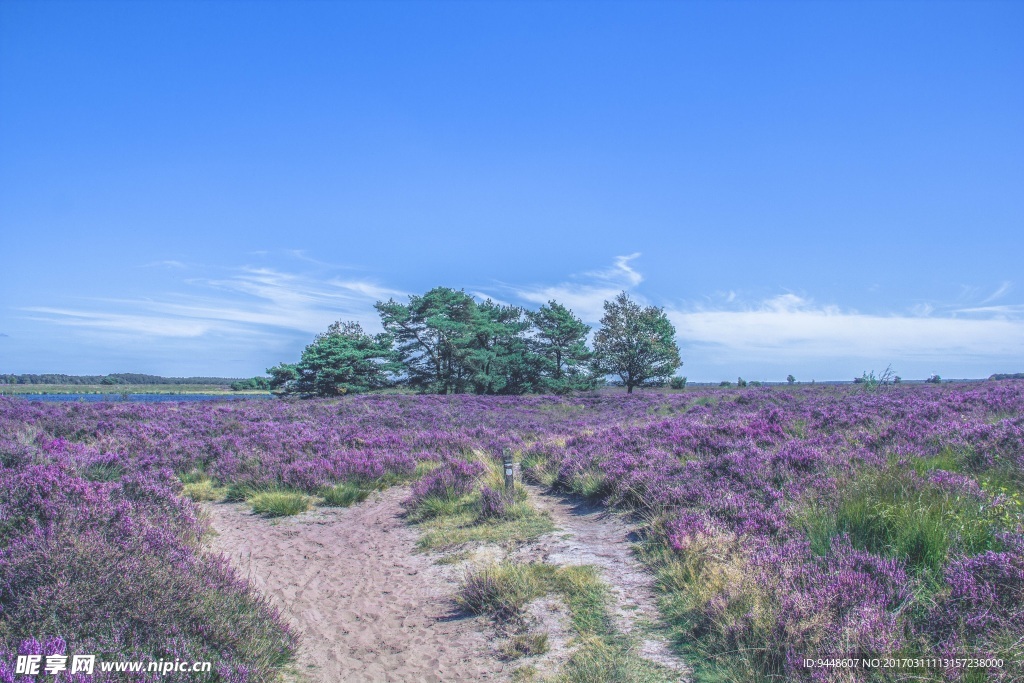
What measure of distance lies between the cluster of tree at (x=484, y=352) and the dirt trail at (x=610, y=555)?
37.2 metres

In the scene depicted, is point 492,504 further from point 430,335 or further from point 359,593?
point 430,335

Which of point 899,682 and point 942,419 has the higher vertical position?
point 942,419

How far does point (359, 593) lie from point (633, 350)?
153ft

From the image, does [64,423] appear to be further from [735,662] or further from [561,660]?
[735,662]

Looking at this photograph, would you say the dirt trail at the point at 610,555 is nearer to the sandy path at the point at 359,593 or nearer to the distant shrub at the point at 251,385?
the sandy path at the point at 359,593

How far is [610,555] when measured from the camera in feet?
21.4

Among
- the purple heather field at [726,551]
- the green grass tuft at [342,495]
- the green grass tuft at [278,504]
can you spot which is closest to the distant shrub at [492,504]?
the purple heather field at [726,551]

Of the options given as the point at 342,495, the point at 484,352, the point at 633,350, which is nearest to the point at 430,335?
the point at 484,352

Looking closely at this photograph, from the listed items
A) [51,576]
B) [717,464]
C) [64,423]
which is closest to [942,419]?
[717,464]

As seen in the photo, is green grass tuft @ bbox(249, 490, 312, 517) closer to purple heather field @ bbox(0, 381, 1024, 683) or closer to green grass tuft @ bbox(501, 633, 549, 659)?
purple heather field @ bbox(0, 381, 1024, 683)

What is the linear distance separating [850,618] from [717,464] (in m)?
4.89

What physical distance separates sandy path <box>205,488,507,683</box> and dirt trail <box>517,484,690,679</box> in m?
1.22

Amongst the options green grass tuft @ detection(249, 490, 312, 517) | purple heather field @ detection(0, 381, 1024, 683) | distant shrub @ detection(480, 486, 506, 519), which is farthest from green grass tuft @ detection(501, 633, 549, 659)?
green grass tuft @ detection(249, 490, 312, 517)

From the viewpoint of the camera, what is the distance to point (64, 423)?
14258 millimetres
